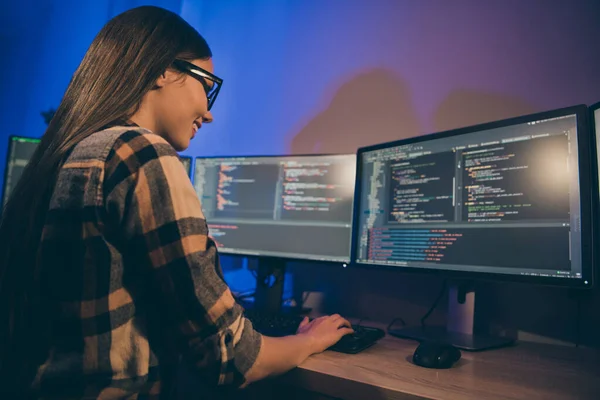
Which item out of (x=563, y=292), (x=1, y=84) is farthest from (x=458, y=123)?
(x=1, y=84)

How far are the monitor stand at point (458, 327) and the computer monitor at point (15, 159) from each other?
1.42m

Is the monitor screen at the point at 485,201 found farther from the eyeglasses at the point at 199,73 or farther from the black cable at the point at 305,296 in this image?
the eyeglasses at the point at 199,73

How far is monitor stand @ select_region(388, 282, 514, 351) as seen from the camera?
1.11 meters

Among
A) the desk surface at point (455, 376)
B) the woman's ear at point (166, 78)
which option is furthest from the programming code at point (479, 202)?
the woman's ear at point (166, 78)

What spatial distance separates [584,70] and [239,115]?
4.21ft

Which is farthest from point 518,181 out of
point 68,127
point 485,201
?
point 68,127

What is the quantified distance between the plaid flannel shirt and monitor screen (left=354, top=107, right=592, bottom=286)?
0.67 metres

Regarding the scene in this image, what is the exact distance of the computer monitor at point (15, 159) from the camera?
164 cm

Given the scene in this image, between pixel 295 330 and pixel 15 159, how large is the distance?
4.15 ft

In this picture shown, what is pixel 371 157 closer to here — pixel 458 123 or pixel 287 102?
pixel 458 123

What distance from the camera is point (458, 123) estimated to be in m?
1.41

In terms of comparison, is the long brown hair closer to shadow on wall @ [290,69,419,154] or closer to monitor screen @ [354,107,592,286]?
monitor screen @ [354,107,592,286]

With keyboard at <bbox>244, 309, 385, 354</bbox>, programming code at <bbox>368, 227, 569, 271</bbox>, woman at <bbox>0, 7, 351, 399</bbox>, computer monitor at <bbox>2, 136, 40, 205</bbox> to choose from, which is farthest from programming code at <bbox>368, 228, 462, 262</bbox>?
computer monitor at <bbox>2, 136, 40, 205</bbox>

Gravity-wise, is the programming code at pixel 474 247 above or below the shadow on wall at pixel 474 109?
below
